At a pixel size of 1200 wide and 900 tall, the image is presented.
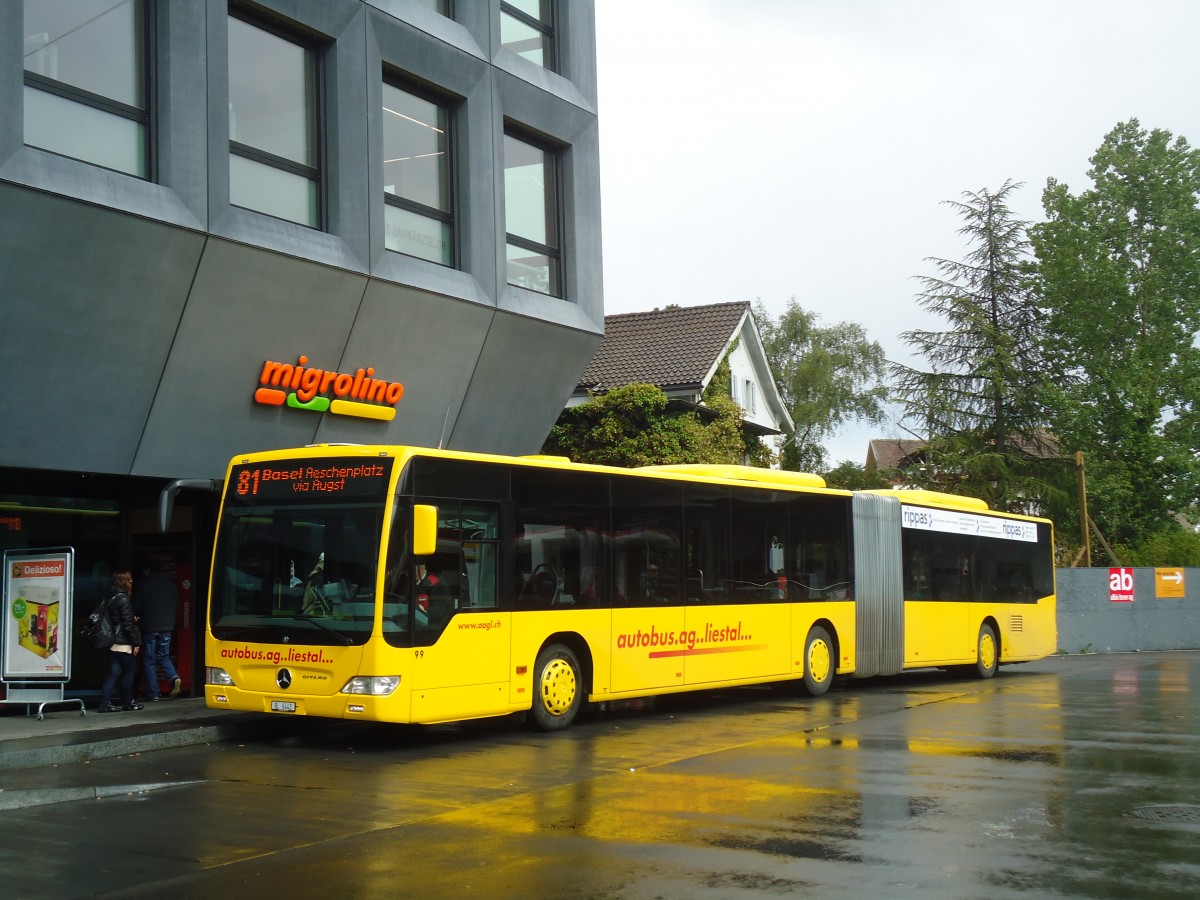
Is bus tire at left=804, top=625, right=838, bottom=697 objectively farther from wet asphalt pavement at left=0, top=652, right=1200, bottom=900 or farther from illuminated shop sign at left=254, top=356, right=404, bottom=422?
illuminated shop sign at left=254, top=356, right=404, bottom=422

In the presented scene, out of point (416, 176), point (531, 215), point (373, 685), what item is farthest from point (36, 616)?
point (531, 215)

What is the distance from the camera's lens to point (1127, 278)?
56.1 meters

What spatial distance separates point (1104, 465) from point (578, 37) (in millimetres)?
31820

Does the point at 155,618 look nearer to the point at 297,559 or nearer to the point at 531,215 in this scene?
the point at 297,559

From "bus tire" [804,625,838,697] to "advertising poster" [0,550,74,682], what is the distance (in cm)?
996

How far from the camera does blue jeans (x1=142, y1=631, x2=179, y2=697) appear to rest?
15969mm

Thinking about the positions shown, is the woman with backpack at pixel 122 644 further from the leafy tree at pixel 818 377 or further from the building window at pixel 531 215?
the leafy tree at pixel 818 377

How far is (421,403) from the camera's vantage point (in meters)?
19.6

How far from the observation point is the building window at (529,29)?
20969mm

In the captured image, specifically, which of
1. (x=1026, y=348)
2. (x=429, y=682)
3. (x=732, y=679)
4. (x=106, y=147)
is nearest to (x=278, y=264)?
(x=106, y=147)

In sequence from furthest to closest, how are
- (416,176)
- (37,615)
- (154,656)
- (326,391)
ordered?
(416,176) → (326,391) → (154,656) → (37,615)

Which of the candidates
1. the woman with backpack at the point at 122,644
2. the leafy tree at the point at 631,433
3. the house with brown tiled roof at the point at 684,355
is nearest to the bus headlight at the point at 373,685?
the woman with backpack at the point at 122,644

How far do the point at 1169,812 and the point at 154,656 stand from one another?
Answer: 11892mm

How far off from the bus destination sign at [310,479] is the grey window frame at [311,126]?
4.35 m
